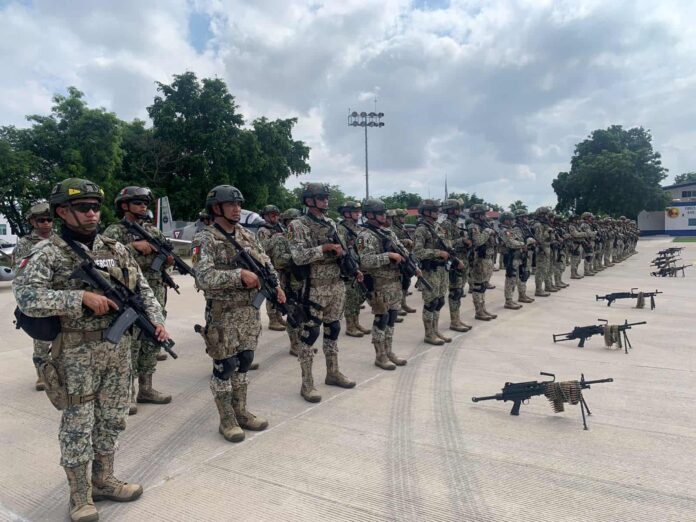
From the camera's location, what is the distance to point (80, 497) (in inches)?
114

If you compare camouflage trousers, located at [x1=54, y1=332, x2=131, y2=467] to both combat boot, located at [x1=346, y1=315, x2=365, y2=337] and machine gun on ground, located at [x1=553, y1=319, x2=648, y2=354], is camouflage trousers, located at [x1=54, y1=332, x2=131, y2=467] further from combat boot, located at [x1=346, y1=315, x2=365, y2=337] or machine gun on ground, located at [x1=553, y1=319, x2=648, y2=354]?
machine gun on ground, located at [x1=553, y1=319, x2=648, y2=354]

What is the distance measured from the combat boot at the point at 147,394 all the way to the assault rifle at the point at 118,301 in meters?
2.13

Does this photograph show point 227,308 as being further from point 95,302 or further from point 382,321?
point 382,321

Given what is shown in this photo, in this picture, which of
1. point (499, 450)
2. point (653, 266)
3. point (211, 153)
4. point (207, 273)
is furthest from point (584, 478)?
point (211, 153)

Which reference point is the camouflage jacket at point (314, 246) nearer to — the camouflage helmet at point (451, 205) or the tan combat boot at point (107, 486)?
the tan combat boot at point (107, 486)

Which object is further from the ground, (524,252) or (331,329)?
(524,252)

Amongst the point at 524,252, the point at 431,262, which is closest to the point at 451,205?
the point at 431,262

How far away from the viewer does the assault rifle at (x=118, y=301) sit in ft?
9.24

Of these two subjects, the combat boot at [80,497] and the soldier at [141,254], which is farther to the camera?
the soldier at [141,254]

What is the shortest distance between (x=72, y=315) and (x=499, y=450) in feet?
10.5

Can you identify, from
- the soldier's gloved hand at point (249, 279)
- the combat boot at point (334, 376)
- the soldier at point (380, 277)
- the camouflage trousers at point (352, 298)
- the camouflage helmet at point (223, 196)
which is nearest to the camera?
the soldier's gloved hand at point (249, 279)

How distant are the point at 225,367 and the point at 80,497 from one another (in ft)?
4.30

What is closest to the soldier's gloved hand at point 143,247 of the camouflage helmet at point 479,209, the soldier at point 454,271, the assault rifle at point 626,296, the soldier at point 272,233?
the soldier at point 272,233

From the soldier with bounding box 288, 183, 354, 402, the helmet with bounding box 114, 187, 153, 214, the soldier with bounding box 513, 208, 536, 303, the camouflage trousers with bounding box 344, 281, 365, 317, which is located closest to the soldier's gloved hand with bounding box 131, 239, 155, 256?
the helmet with bounding box 114, 187, 153, 214
